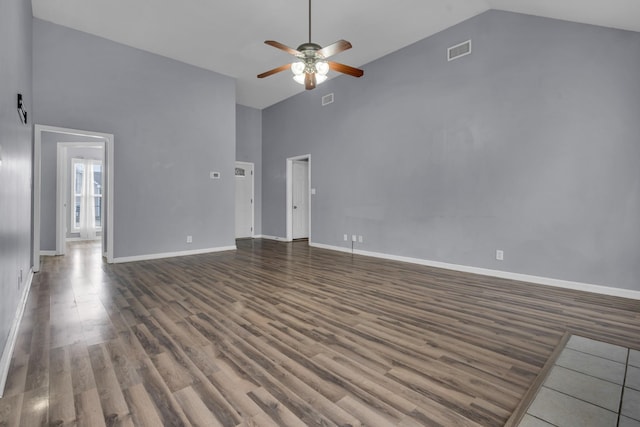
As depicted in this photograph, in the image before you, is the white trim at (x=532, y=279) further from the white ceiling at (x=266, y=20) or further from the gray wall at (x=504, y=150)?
the white ceiling at (x=266, y=20)

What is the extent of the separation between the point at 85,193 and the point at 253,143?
16.1 feet

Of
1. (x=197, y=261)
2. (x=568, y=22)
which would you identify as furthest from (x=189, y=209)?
(x=568, y=22)

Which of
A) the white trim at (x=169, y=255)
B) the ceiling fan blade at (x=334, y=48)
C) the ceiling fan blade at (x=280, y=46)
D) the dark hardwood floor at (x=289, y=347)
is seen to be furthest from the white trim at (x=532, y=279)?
the ceiling fan blade at (x=280, y=46)

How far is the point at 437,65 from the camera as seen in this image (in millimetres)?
4941

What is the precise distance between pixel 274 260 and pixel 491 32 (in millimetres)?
4898

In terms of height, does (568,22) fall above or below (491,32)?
below

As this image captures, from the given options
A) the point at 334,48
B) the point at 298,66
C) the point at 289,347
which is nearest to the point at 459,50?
the point at 334,48

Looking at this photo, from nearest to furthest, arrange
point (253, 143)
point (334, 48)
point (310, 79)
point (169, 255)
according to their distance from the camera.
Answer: point (334, 48) → point (310, 79) → point (169, 255) → point (253, 143)

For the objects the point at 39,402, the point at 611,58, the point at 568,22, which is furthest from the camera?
the point at 568,22

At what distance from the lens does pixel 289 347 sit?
221cm

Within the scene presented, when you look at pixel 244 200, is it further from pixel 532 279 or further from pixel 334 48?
pixel 532 279

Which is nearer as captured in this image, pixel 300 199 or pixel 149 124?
pixel 149 124

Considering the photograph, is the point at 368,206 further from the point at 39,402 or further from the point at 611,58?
the point at 39,402

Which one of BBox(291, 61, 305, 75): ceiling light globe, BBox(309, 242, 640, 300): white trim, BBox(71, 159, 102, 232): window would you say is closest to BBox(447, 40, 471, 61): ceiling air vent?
BBox(291, 61, 305, 75): ceiling light globe
